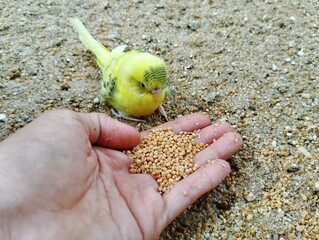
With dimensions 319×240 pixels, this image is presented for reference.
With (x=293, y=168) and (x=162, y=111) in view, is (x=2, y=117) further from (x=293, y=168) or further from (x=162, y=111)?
(x=293, y=168)

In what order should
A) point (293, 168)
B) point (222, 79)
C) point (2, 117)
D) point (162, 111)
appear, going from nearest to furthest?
point (293, 168), point (2, 117), point (162, 111), point (222, 79)

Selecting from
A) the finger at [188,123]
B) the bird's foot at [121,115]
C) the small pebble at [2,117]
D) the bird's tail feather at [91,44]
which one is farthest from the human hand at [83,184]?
the bird's tail feather at [91,44]

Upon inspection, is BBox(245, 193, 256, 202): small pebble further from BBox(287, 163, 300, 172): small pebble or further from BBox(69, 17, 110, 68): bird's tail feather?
BBox(69, 17, 110, 68): bird's tail feather

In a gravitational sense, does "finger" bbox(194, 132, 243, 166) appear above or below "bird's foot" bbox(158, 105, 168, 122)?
above

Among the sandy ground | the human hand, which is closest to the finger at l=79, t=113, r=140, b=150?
the human hand

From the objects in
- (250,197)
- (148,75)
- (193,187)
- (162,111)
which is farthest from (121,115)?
(250,197)

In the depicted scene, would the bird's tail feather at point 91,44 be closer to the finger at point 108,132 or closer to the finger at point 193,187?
the finger at point 108,132
